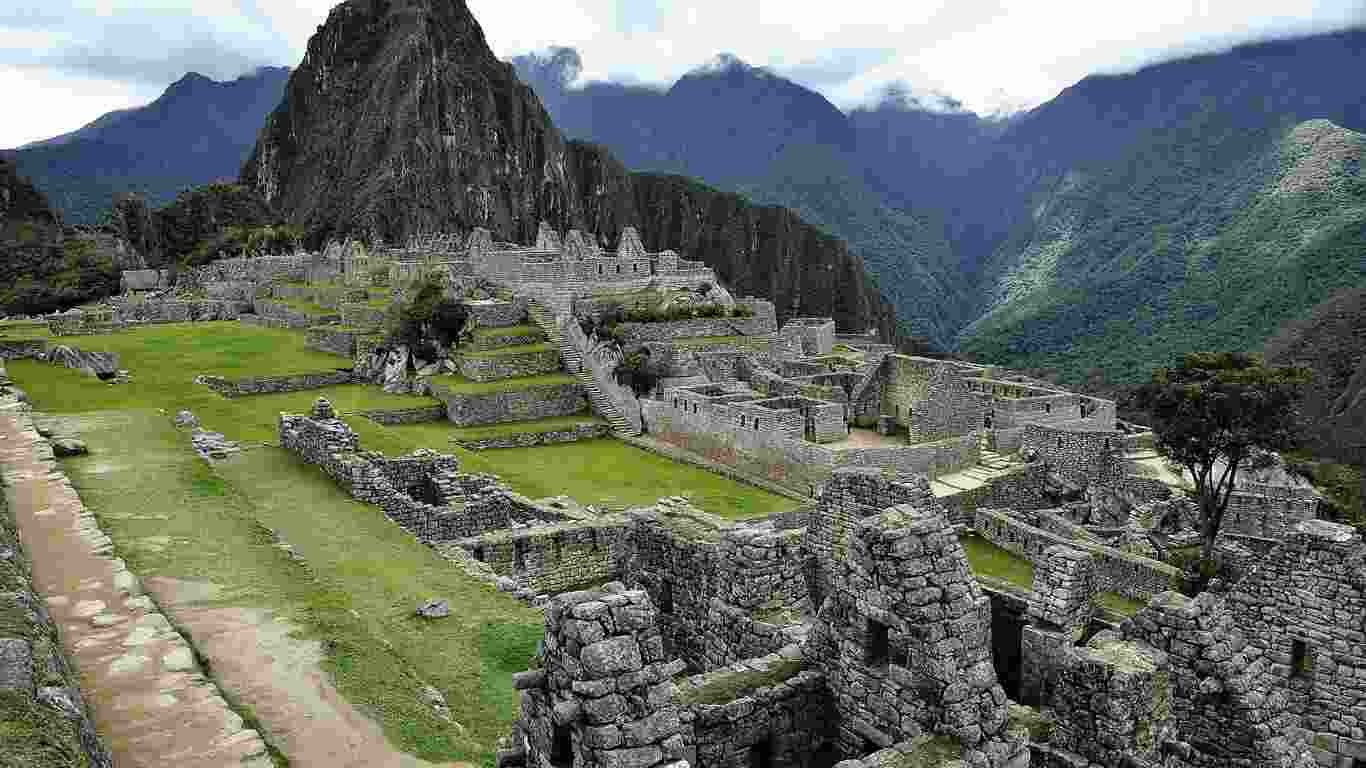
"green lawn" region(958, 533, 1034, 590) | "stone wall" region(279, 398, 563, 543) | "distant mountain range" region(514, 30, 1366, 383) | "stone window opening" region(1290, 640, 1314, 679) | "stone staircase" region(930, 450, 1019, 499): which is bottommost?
"green lawn" region(958, 533, 1034, 590)

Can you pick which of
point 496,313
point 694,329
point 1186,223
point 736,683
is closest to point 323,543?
point 736,683

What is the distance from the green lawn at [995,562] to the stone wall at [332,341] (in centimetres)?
2476

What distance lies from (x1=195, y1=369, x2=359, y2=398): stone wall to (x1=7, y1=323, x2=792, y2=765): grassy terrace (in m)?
3.87

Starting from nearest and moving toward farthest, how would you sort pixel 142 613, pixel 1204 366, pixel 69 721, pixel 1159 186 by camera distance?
pixel 69 721
pixel 142 613
pixel 1204 366
pixel 1159 186

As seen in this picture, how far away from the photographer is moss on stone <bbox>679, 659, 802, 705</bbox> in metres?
5.85

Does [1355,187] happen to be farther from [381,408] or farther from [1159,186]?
[381,408]

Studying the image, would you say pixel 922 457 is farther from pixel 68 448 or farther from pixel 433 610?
pixel 68 448

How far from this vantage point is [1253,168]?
89.7 meters

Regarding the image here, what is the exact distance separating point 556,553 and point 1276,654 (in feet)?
25.6

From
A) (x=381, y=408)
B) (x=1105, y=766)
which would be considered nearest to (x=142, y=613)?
(x=1105, y=766)

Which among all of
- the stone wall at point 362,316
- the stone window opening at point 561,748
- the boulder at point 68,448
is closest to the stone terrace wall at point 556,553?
the stone window opening at point 561,748

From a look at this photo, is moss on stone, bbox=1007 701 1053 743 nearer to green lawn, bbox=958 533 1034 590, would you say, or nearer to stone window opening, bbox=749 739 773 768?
stone window opening, bbox=749 739 773 768

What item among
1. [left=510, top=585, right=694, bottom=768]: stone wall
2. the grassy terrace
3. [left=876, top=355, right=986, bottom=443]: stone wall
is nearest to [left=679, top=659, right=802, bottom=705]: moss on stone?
[left=510, top=585, right=694, bottom=768]: stone wall

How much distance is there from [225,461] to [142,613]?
805cm
